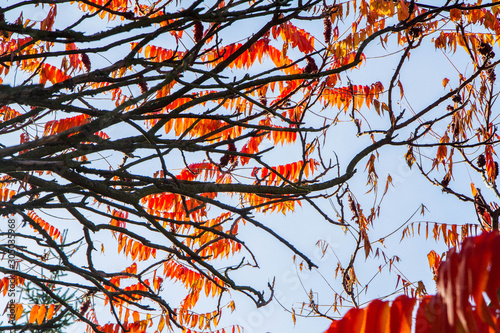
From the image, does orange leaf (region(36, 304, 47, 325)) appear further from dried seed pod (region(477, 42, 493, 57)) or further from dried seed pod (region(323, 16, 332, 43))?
dried seed pod (region(477, 42, 493, 57))

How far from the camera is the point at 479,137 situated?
13.9 feet

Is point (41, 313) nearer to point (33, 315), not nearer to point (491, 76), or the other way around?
point (33, 315)

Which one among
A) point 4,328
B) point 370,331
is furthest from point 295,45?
point 370,331

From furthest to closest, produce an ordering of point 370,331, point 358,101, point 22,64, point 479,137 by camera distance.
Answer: point 358,101 → point 479,137 → point 22,64 → point 370,331

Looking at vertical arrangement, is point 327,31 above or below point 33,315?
above

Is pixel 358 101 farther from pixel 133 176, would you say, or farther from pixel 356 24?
pixel 133 176

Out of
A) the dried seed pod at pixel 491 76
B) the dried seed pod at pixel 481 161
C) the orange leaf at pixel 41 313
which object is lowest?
the orange leaf at pixel 41 313

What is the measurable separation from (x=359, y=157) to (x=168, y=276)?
315 centimetres

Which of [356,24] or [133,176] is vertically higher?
[356,24]

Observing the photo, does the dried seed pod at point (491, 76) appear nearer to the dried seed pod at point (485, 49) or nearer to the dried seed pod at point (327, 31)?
the dried seed pod at point (485, 49)

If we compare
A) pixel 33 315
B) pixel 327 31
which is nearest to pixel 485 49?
pixel 327 31

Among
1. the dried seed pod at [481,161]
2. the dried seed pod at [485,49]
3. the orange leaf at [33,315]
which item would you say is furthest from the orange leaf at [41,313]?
the dried seed pod at [485,49]

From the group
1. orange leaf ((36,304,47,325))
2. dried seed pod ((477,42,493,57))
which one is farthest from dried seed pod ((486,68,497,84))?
orange leaf ((36,304,47,325))

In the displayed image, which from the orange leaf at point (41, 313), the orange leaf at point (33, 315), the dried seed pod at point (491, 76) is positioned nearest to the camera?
the dried seed pod at point (491, 76)
